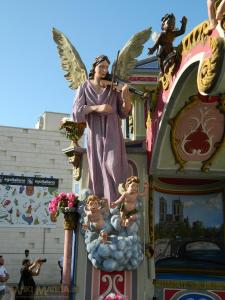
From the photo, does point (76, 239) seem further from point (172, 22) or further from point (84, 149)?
point (172, 22)

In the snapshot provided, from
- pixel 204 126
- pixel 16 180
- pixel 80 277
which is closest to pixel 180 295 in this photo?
pixel 80 277

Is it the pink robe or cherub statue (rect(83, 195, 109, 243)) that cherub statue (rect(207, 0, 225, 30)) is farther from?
cherub statue (rect(83, 195, 109, 243))

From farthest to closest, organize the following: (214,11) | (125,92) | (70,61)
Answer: (70,61)
(125,92)
(214,11)

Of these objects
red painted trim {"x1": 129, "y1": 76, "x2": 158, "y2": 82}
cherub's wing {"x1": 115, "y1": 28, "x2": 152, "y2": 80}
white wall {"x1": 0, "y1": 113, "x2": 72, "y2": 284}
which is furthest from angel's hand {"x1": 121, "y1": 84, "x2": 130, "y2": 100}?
white wall {"x1": 0, "y1": 113, "x2": 72, "y2": 284}

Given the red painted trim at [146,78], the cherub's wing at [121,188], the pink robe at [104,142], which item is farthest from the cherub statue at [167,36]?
the red painted trim at [146,78]

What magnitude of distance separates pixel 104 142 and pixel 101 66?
54.1 inches

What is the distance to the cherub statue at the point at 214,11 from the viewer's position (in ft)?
16.7

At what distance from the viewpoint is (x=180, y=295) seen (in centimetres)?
770

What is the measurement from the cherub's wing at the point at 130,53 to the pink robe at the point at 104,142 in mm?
601

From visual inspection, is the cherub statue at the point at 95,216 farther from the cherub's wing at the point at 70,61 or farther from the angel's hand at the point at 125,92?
the cherub's wing at the point at 70,61

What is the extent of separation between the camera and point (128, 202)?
699 cm

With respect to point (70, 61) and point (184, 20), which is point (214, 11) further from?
point (70, 61)

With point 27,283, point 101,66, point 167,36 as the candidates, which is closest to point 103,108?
point 101,66

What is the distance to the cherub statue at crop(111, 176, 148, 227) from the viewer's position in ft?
22.8
